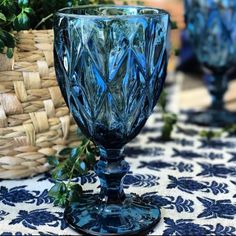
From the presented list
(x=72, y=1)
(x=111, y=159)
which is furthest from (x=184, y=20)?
(x=111, y=159)

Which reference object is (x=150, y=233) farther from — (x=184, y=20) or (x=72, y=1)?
(x=184, y=20)

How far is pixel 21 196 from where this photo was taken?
1.96 feet

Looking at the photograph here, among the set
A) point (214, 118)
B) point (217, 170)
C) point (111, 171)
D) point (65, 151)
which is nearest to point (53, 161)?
point (65, 151)

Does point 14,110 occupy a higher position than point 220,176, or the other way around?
point 14,110

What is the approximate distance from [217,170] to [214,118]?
0.85 ft

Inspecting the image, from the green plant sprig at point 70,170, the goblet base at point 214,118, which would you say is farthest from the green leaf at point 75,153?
the goblet base at point 214,118

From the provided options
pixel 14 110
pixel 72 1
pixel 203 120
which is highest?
pixel 72 1

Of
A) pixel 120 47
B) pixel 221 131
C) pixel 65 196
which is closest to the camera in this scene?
pixel 120 47

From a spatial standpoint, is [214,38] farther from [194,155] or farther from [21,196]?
[21,196]

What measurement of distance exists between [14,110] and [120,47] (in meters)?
0.20

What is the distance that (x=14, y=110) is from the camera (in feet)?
1.99

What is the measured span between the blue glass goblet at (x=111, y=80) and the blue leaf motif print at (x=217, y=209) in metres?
0.06

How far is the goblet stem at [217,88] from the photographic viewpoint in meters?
0.95

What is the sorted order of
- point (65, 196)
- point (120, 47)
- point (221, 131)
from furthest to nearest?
point (221, 131) < point (65, 196) < point (120, 47)
